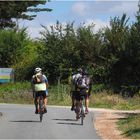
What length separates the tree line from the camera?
44219 millimetres

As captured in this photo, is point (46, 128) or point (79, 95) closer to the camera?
point (46, 128)

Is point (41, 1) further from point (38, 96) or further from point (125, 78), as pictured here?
point (125, 78)

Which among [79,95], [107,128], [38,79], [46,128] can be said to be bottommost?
[107,128]

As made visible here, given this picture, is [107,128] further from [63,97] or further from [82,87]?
[63,97]

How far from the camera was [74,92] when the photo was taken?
68.8 feet

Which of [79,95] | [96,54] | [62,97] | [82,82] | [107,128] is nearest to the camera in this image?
[107,128]

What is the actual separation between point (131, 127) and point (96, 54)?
89.5 ft

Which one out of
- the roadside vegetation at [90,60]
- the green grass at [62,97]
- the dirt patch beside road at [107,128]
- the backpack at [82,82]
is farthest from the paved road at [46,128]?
the roadside vegetation at [90,60]

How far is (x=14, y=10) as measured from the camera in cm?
1881

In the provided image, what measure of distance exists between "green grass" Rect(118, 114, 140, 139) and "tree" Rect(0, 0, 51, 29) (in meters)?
4.49

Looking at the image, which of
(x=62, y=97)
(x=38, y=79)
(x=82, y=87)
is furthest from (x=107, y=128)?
(x=62, y=97)

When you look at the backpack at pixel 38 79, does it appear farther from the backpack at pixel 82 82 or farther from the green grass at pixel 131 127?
the green grass at pixel 131 127

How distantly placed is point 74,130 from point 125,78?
90.7 ft

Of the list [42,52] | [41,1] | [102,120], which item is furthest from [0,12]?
[42,52]
